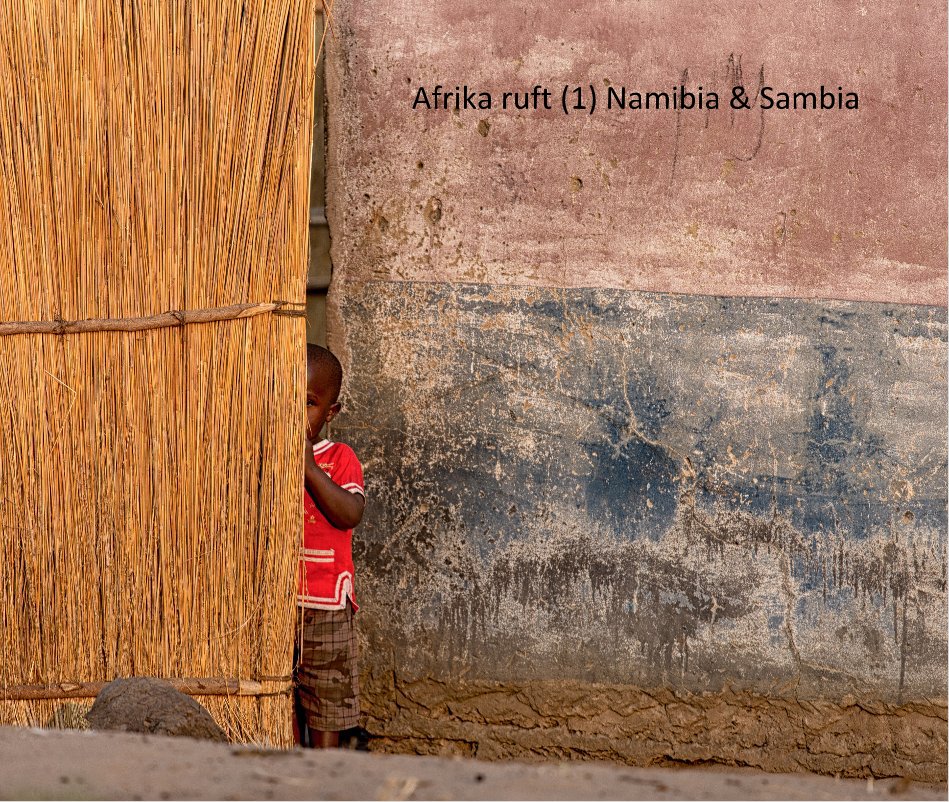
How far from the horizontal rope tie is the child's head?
0.93 ft

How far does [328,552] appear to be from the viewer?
2.79 m

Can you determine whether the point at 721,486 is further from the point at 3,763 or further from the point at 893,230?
the point at 3,763

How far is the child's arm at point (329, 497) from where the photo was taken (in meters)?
2.68

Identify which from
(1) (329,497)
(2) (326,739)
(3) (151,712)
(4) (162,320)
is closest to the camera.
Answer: (3) (151,712)

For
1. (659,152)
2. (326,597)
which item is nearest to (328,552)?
(326,597)

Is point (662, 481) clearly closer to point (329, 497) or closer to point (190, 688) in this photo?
point (329, 497)

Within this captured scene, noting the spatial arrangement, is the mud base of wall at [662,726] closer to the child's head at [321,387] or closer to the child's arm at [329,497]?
the child's arm at [329,497]

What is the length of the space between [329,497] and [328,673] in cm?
47

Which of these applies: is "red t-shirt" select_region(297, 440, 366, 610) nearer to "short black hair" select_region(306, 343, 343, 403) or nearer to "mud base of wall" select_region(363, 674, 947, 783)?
"short black hair" select_region(306, 343, 343, 403)

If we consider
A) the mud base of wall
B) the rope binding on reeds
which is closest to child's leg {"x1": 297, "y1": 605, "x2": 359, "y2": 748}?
the rope binding on reeds

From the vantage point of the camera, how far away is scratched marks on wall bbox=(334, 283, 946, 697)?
302 centimetres

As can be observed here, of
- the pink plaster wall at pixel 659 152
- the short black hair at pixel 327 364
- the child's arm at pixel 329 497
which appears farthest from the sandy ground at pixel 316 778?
the pink plaster wall at pixel 659 152

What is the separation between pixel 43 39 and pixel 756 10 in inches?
70.9

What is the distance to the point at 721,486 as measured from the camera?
9.96 feet
